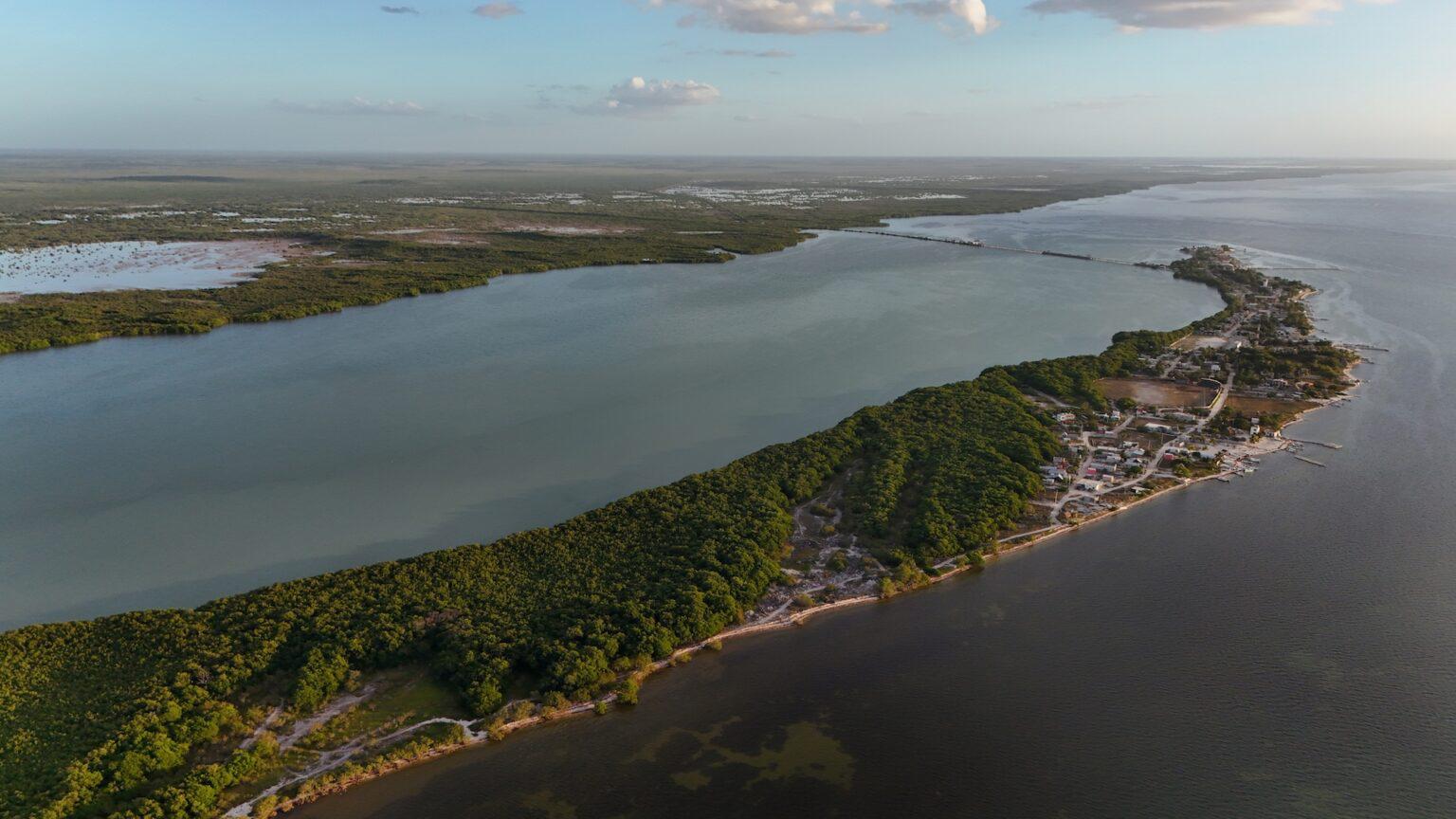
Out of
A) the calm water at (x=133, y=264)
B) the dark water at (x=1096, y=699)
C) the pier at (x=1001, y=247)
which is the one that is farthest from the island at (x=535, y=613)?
the calm water at (x=133, y=264)

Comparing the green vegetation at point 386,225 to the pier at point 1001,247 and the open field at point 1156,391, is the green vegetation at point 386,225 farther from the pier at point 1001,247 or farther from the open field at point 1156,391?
the open field at point 1156,391

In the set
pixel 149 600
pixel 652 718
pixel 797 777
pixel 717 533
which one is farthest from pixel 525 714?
pixel 149 600

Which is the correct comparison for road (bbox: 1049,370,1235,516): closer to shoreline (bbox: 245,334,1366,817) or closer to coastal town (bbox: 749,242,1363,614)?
coastal town (bbox: 749,242,1363,614)

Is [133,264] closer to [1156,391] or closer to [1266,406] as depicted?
[1156,391]

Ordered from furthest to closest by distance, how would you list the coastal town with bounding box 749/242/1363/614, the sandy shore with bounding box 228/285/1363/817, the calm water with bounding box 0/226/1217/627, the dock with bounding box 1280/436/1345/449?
the dock with bounding box 1280/436/1345/449
the calm water with bounding box 0/226/1217/627
the coastal town with bounding box 749/242/1363/614
the sandy shore with bounding box 228/285/1363/817

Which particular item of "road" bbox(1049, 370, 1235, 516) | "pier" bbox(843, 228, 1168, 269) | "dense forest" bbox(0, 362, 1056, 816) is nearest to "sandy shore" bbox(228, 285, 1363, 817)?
"dense forest" bbox(0, 362, 1056, 816)

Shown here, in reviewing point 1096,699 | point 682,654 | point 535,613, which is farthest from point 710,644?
point 1096,699

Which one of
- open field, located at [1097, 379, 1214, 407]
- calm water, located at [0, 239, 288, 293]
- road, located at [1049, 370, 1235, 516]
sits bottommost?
road, located at [1049, 370, 1235, 516]
